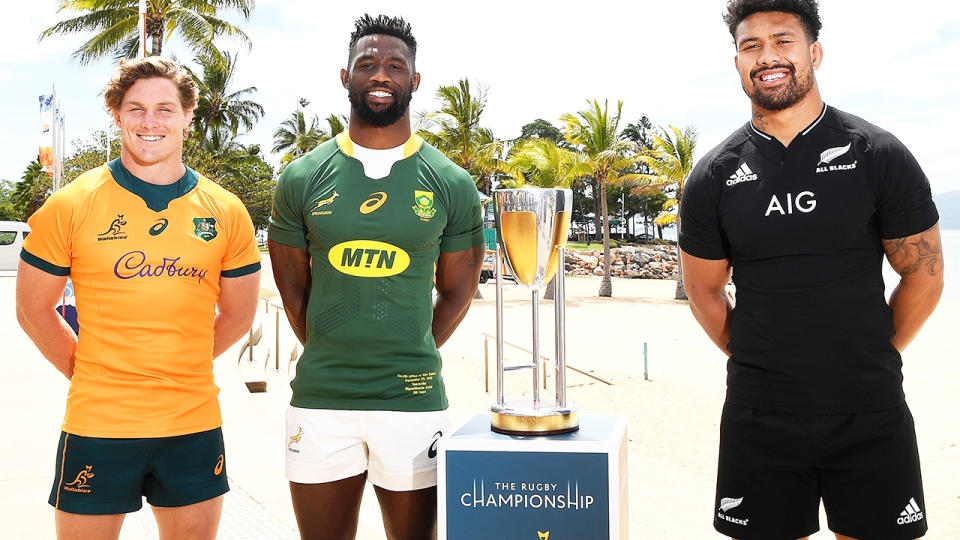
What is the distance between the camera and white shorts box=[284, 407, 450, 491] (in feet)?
8.57

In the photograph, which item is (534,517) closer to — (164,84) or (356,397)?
(356,397)

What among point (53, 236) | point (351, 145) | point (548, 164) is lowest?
point (53, 236)

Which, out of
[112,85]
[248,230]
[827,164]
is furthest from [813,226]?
[112,85]

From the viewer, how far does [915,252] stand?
2529 millimetres

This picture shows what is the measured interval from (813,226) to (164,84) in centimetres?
209

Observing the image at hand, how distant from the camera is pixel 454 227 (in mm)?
2891

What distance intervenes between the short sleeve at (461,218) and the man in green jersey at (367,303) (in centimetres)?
1

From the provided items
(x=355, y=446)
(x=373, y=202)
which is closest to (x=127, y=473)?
(x=355, y=446)

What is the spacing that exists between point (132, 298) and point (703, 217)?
5.96 feet

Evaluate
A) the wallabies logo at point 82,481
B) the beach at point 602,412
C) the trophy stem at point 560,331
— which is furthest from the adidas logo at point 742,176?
the wallabies logo at point 82,481

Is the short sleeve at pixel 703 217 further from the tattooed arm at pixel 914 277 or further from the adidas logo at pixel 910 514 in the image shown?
the adidas logo at pixel 910 514

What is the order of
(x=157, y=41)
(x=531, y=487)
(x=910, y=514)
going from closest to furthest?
(x=531, y=487) → (x=910, y=514) → (x=157, y=41)

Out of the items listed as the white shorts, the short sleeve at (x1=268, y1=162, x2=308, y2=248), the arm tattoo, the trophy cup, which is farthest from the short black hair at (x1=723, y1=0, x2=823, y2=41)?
the white shorts

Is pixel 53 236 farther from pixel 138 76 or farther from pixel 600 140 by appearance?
pixel 600 140
